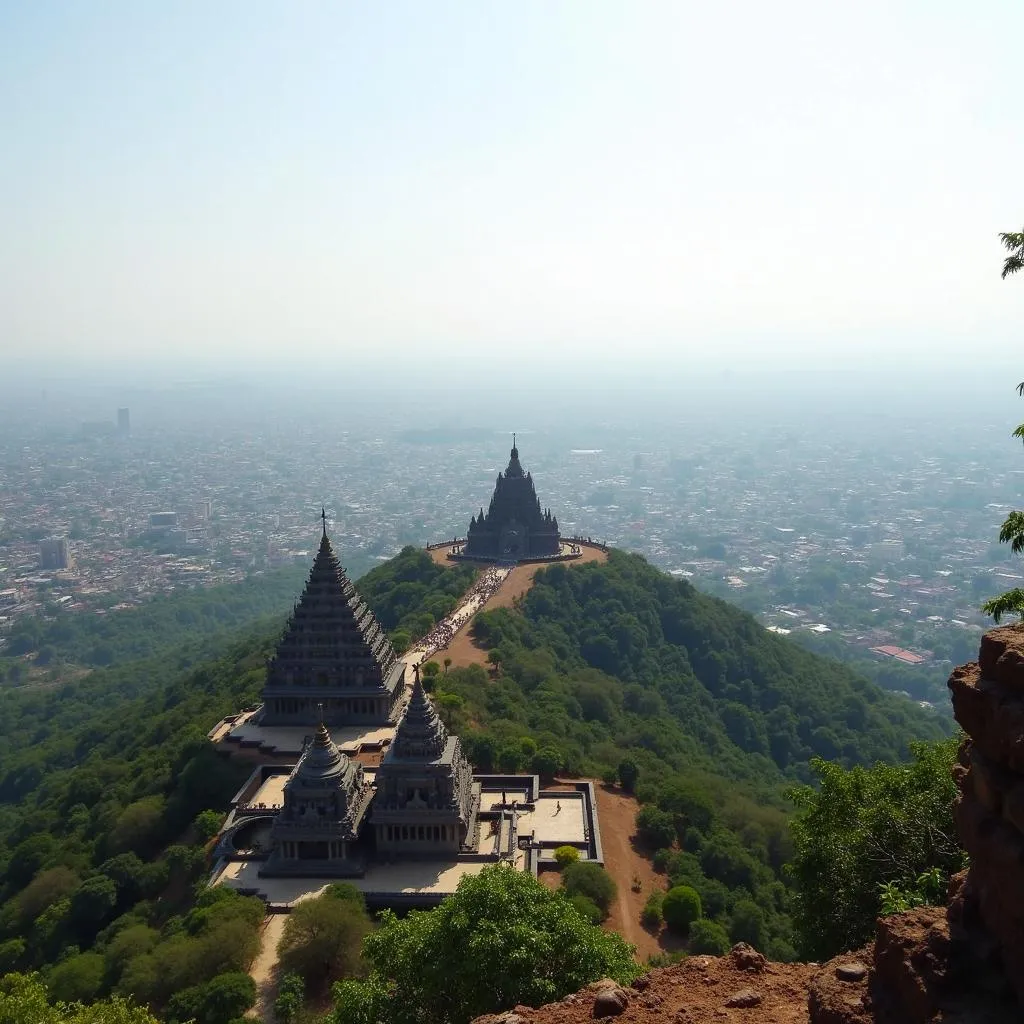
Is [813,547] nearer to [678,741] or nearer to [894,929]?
[678,741]

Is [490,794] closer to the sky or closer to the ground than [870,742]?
closer to the sky

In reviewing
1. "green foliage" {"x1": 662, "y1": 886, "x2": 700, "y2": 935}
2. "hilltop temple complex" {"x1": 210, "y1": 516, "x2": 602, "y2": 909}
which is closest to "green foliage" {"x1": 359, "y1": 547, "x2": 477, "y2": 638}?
"hilltop temple complex" {"x1": 210, "y1": 516, "x2": 602, "y2": 909}

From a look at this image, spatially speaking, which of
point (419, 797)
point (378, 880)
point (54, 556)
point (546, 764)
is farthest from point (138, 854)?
point (54, 556)

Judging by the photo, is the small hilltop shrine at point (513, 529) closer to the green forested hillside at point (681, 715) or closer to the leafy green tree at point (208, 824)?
the green forested hillside at point (681, 715)

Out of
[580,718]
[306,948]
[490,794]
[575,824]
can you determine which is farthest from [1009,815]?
[580,718]

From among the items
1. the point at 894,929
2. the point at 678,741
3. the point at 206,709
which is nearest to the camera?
the point at 894,929

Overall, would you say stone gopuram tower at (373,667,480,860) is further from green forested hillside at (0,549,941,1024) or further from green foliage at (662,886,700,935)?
green foliage at (662,886,700,935)

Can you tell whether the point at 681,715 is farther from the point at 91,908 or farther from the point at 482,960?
the point at 482,960
